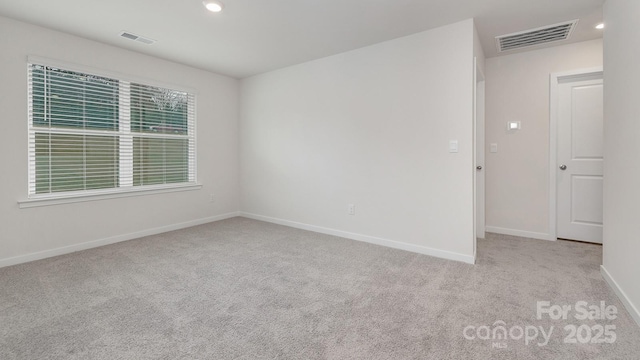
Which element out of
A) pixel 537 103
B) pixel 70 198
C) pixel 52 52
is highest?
pixel 52 52

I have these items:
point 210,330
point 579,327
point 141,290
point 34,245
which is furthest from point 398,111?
point 34,245

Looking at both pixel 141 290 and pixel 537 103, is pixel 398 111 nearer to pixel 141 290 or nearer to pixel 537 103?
pixel 537 103

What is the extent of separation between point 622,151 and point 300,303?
103 inches

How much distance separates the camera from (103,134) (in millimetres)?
3547

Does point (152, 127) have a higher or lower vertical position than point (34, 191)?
higher

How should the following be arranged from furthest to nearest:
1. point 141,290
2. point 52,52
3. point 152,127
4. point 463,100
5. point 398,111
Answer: point 152,127 < point 398,111 < point 52,52 < point 463,100 < point 141,290

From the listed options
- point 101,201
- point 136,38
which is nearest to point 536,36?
point 136,38

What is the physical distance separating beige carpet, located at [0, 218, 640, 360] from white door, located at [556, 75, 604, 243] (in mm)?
379

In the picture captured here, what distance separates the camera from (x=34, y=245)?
3045 millimetres

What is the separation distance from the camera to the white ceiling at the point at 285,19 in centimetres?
259

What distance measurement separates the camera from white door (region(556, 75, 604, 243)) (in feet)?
11.4

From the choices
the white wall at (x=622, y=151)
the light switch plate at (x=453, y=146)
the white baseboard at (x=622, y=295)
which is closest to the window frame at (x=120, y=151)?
the light switch plate at (x=453, y=146)

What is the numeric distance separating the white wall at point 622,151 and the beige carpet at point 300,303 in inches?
10.0

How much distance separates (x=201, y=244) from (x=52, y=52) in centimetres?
263
